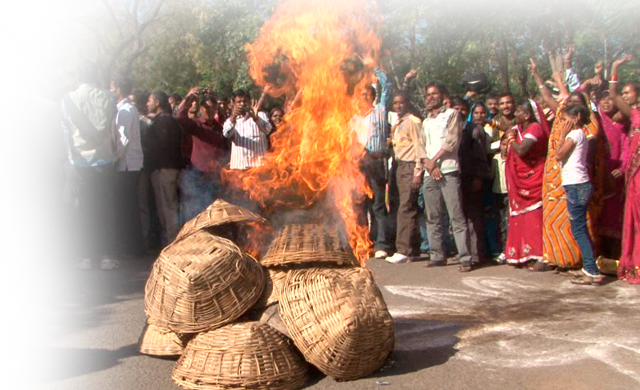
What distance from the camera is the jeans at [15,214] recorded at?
8047 millimetres

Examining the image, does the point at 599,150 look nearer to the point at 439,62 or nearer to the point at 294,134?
the point at 294,134

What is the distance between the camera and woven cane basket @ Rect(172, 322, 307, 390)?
14.4 feet

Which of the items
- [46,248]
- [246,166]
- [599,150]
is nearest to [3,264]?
[46,248]

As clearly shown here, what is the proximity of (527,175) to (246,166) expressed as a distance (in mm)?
3648

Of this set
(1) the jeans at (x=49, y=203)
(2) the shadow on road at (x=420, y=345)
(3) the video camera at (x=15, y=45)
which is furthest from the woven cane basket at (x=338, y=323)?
(3) the video camera at (x=15, y=45)

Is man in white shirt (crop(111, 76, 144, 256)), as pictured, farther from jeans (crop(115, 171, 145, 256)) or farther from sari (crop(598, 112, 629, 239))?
sari (crop(598, 112, 629, 239))

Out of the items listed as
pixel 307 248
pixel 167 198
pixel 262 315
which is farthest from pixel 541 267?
pixel 167 198

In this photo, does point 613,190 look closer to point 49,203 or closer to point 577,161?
point 577,161

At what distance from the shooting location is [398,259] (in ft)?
30.7

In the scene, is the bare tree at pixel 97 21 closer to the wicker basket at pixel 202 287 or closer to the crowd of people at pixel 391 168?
the crowd of people at pixel 391 168

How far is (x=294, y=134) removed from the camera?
6.55 m

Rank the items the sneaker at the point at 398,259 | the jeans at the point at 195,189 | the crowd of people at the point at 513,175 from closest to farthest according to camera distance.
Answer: the crowd of people at the point at 513,175 < the sneaker at the point at 398,259 < the jeans at the point at 195,189

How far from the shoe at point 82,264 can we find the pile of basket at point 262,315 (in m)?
3.60

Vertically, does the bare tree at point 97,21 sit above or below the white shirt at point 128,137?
above
